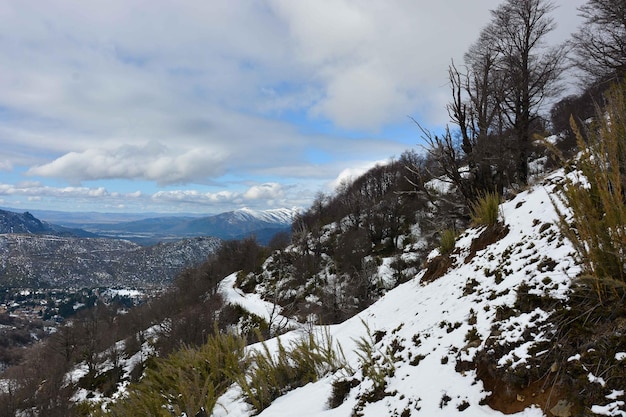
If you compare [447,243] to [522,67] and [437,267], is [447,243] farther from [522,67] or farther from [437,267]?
[522,67]

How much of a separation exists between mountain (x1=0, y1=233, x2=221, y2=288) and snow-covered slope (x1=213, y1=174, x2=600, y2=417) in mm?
140032

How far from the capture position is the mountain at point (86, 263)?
147500 mm

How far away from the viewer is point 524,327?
3119mm

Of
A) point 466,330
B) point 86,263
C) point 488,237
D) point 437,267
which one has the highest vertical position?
point 488,237

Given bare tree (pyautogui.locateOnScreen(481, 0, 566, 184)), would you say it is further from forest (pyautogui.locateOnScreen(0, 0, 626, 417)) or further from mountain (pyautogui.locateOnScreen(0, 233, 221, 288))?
mountain (pyautogui.locateOnScreen(0, 233, 221, 288))

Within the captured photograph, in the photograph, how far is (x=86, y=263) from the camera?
167750 mm

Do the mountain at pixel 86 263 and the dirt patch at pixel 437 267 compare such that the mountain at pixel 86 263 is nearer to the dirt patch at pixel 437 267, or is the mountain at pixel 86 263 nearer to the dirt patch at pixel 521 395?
the dirt patch at pixel 437 267

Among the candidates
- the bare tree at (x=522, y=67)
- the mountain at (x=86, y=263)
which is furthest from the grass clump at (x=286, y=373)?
the mountain at (x=86, y=263)

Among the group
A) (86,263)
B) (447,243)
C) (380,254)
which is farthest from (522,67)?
(86,263)

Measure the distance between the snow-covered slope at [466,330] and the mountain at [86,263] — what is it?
459 feet

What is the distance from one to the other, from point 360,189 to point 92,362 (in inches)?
1759

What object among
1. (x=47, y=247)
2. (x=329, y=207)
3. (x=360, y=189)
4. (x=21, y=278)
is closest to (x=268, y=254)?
(x=329, y=207)

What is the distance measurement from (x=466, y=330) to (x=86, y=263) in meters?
201

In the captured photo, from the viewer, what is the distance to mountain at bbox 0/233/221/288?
484 ft
